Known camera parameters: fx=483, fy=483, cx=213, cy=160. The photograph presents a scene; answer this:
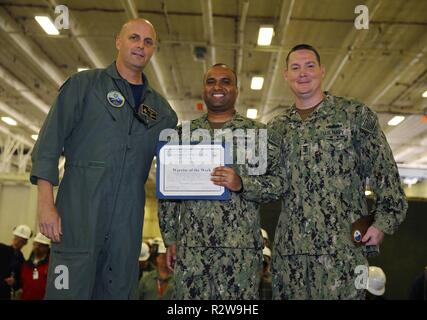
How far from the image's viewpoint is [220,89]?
8.48 feet

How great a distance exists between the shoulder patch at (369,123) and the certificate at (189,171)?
0.68 meters

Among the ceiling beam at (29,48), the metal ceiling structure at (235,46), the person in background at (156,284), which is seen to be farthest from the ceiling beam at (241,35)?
the person in background at (156,284)

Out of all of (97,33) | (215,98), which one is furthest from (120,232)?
(97,33)

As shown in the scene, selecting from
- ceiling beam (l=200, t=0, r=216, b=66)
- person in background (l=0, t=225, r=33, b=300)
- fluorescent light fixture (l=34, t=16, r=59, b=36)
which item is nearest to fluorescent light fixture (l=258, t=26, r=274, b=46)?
ceiling beam (l=200, t=0, r=216, b=66)

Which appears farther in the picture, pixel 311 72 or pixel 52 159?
pixel 311 72

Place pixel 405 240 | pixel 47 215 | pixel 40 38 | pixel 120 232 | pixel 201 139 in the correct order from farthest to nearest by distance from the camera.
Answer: pixel 40 38, pixel 405 240, pixel 201 139, pixel 120 232, pixel 47 215

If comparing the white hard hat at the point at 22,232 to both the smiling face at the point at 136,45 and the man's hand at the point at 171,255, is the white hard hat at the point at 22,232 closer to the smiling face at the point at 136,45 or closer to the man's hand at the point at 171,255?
the man's hand at the point at 171,255

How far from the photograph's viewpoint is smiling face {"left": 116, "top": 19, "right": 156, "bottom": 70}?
250 cm

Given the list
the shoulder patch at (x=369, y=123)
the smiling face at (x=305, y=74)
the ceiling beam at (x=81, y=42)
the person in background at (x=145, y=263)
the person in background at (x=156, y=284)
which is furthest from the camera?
the ceiling beam at (x=81, y=42)

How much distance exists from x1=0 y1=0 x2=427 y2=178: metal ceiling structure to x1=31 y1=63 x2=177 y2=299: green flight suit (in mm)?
4816

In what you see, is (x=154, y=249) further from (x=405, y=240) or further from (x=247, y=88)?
(x=247, y=88)

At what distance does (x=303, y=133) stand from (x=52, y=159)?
120 centimetres

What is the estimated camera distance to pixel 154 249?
8.16 meters

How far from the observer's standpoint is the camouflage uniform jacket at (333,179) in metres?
2.19
